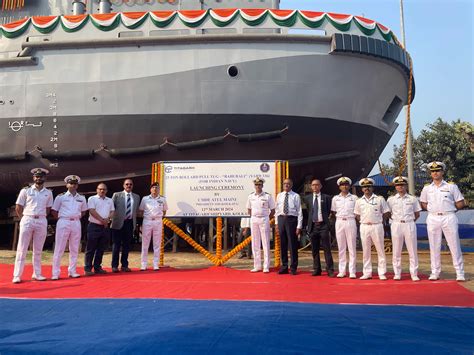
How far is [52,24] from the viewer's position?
1056 centimetres

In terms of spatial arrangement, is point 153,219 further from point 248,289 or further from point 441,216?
point 441,216

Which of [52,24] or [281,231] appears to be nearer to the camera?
[281,231]

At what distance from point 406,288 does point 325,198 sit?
1.91 meters

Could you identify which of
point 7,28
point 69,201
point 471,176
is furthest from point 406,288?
point 471,176

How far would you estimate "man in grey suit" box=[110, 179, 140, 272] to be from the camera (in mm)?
7320

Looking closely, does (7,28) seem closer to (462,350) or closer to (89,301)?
(89,301)

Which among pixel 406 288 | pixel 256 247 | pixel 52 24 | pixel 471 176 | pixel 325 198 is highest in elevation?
pixel 52 24

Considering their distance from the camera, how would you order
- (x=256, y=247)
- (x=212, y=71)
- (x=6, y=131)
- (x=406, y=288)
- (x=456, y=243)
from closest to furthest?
(x=406, y=288)
(x=456, y=243)
(x=256, y=247)
(x=212, y=71)
(x=6, y=131)

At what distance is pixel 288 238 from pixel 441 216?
2314mm

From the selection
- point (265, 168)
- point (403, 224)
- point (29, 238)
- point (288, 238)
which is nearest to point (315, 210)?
point (288, 238)

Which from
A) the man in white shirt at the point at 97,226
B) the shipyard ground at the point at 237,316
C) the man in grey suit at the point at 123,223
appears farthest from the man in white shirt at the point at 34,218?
the man in grey suit at the point at 123,223

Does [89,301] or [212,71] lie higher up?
[212,71]

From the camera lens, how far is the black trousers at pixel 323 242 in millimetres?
6715

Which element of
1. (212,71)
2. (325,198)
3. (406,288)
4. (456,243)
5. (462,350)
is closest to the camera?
(462,350)
